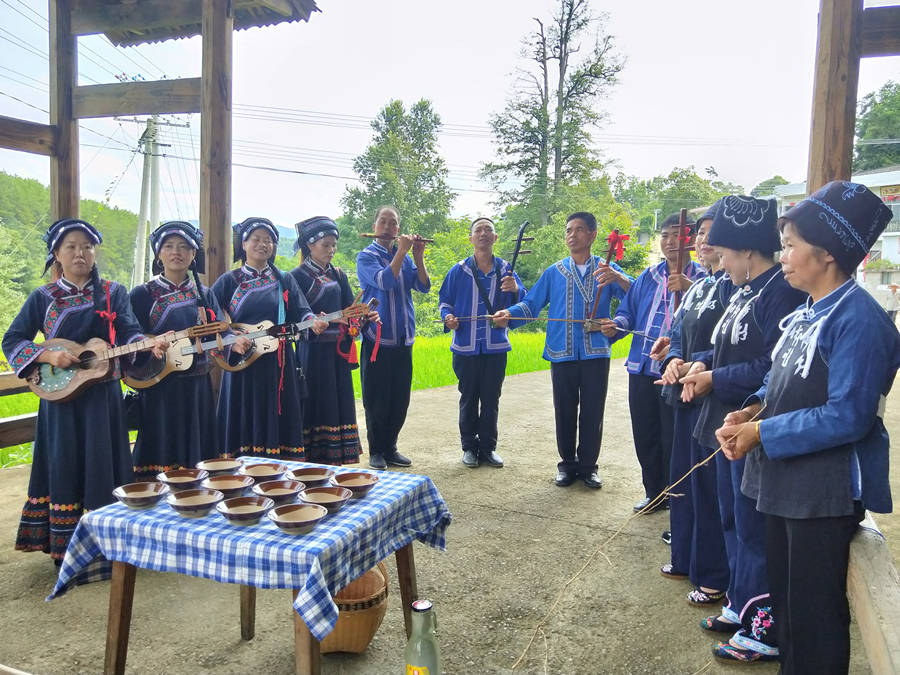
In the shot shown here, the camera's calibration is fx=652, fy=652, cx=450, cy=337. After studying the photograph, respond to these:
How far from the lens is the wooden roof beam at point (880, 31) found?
119 inches

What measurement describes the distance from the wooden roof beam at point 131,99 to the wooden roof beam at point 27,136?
0.26 meters

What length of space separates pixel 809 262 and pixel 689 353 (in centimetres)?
97

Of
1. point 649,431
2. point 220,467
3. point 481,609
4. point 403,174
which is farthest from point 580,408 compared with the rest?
point 403,174

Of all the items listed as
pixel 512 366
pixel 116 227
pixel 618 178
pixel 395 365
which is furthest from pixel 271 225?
pixel 116 227

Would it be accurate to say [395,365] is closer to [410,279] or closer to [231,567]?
[410,279]

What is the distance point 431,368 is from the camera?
952 centimetres

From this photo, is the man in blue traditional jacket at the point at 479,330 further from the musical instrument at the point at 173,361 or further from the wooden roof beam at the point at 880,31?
the wooden roof beam at the point at 880,31

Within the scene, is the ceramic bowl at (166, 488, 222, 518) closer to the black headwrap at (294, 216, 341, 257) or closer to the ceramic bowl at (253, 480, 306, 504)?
the ceramic bowl at (253, 480, 306, 504)

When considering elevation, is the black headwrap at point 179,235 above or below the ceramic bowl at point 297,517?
above

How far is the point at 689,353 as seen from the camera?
9.30 feet

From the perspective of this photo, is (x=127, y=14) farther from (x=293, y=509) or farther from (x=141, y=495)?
(x=293, y=509)

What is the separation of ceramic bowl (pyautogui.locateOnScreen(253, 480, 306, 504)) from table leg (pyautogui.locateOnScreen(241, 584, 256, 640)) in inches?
25.4

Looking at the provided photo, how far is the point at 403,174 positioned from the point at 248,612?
22149 millimetres

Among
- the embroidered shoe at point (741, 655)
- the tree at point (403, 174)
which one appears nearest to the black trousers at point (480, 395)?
the embroidered shoe at point (741, 655)
